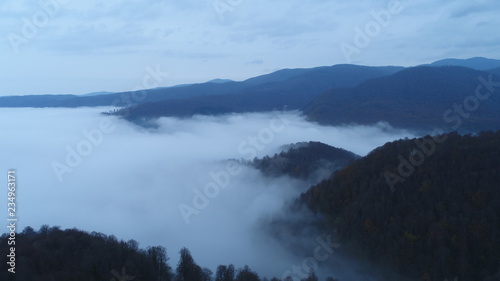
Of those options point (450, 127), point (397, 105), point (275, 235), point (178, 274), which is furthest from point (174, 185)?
point (397, 105)

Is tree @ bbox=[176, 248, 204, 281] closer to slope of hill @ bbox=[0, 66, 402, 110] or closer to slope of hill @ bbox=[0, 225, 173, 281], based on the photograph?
slope of hill @ bbox=[0, 225, 173, 281]

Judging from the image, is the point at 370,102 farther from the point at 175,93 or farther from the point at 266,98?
the point at 175,93

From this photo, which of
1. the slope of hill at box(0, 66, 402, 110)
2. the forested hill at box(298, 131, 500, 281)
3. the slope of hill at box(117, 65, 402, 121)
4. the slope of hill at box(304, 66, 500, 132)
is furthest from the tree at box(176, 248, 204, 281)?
the slope of hill at box(0, 66, 402, 110)

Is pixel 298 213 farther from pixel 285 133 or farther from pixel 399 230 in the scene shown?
pixel 285 133

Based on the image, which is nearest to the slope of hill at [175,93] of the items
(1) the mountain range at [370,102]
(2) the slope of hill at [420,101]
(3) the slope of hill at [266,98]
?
(3) the slope of hill at [266,98]

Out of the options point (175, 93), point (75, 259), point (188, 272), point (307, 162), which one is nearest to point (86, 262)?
point (75, 259)
